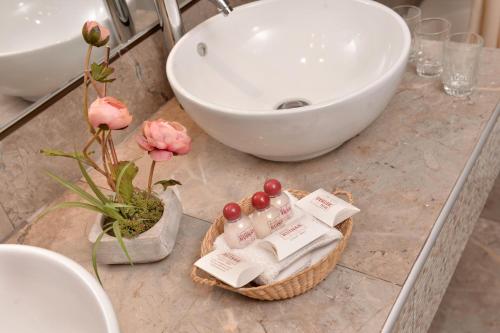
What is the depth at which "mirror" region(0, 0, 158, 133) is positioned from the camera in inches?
37.9

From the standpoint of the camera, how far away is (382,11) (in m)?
1.12

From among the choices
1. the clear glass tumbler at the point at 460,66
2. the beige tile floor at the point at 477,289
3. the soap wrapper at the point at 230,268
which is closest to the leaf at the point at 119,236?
the soap wrapper at the point at 230,268

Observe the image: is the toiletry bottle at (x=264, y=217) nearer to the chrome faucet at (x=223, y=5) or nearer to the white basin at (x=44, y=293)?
the white basin at (x=44, y=293)

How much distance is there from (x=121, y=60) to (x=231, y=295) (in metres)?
0.58

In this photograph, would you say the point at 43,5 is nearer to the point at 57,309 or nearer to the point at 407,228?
the point at 57,309

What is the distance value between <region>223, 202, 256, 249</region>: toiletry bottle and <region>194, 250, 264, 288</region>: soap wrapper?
21mm

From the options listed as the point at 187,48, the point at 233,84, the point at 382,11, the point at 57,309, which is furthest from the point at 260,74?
the point at 57,309

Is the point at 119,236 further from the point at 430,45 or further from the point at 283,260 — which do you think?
the point at 430,45

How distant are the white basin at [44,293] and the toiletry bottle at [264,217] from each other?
0.27 meters

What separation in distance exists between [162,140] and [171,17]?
0.45 meters

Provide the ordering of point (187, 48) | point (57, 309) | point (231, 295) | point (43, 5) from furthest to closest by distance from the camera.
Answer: point (187, 48), point (43, 5), point (231, 295), point (57, 309)

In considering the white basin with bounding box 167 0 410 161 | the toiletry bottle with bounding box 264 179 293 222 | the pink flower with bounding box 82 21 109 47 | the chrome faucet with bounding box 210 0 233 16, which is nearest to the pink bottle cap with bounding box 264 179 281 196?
the toiletry bottle with bounding box 264 179 293 222

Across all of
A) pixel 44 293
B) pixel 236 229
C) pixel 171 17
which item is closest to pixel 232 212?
pixel 236 229

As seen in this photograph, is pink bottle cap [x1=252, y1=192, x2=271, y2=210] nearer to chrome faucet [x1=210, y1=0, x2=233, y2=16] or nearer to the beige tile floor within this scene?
chrome faucet [x1=210, y1=0, x2=233, y2=16]
